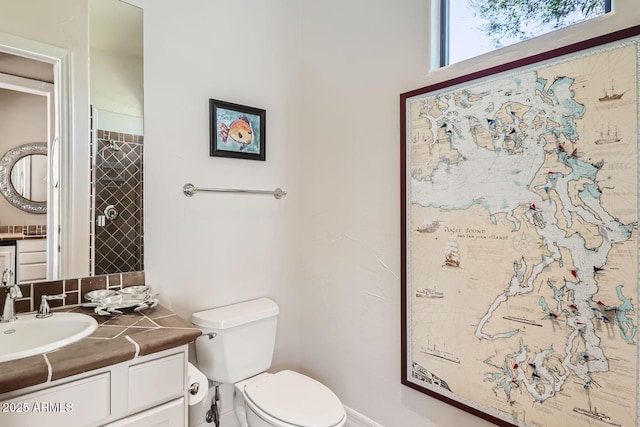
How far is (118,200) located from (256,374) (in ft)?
3.40

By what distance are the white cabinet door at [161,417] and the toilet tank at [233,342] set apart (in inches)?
17.3

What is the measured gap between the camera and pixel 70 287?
4.48 ft

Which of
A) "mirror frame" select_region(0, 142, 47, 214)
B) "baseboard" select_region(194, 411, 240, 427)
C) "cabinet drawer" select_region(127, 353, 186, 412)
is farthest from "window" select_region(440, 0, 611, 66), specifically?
"baseboard" select_region(194, 411, 240, 427)

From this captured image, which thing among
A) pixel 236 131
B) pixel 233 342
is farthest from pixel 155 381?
pixel 236 131

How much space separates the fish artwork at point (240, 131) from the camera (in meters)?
1.78

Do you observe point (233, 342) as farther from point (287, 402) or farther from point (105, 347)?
point (105, 347)

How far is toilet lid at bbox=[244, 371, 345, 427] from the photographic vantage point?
1333 mm

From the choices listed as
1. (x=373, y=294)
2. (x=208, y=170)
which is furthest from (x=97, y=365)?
(x=373, y=294)

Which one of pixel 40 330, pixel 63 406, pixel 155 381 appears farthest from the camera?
pixel 40 330

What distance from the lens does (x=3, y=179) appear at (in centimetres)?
124

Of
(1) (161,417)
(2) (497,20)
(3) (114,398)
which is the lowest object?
(1) (161,417)

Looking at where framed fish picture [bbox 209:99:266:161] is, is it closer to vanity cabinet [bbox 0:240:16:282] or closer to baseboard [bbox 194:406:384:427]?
vanity cabinet [bbox 0:240:16:282]

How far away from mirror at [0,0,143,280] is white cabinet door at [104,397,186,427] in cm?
66

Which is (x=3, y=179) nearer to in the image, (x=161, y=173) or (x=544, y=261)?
(x=161, y=173)
